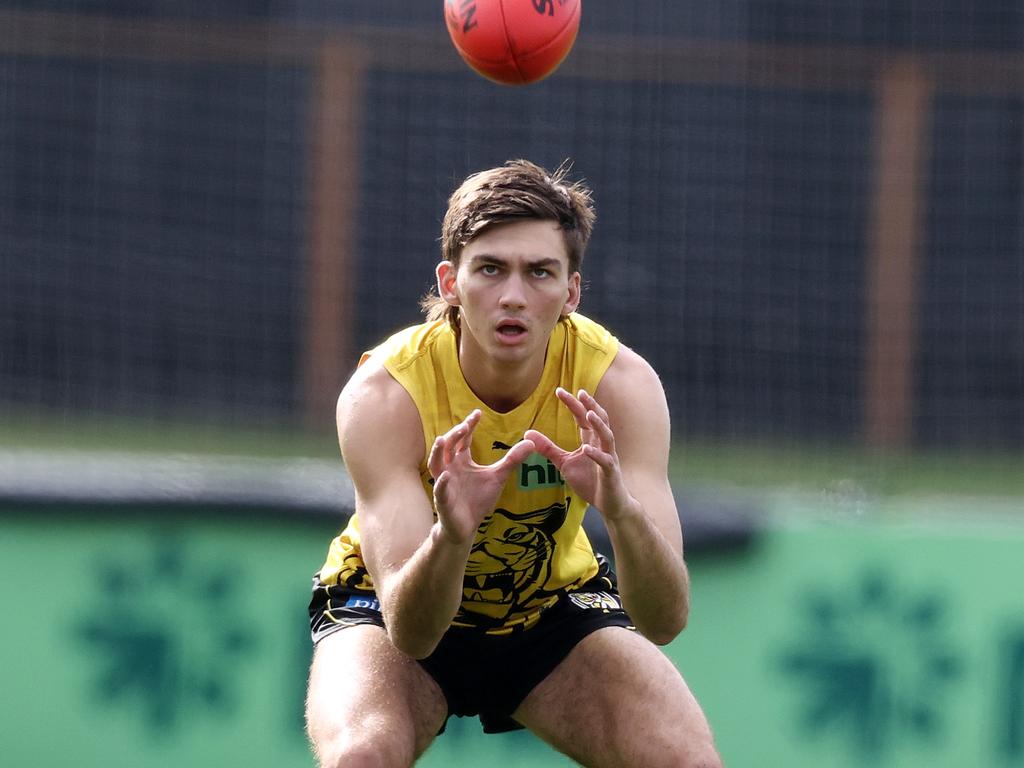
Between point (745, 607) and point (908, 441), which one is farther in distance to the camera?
point (908, 441)

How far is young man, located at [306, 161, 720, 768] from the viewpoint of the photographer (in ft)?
15.2

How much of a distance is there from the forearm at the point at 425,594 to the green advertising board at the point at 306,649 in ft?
8.01

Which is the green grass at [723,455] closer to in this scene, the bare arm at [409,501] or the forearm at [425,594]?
the bare arm at [409,501]

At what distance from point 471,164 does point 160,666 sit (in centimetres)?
299

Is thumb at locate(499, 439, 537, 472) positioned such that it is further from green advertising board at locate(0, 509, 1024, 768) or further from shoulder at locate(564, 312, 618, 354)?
green advertising board at locate(0, 509, 1024, 768)

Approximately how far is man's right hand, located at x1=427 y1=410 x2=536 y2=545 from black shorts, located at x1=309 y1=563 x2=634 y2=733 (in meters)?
0.86

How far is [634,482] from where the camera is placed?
4902mm

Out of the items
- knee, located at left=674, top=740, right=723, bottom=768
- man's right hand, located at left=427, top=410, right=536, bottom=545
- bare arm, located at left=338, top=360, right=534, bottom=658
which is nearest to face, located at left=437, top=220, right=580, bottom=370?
bare arm, located at left=338, top=360, right=534, bottom=658

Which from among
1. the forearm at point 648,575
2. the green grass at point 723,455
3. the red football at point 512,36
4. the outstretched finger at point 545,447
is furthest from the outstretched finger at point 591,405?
the green grass at point 723,455

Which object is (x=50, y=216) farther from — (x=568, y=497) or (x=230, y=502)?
(x=568, y=497)

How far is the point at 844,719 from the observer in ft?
23.6

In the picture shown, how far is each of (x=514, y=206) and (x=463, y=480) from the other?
0.85 m

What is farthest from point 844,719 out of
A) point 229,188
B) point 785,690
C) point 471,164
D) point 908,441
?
point 229,188

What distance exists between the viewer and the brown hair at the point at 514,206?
15.9 feet
